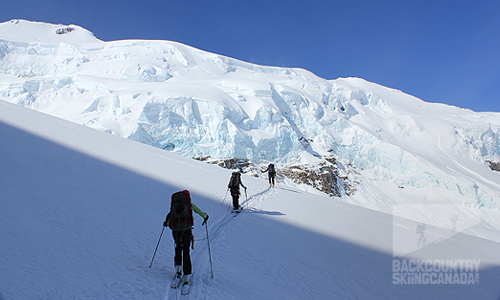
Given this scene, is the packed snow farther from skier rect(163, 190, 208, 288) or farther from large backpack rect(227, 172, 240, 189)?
large backpack rect(227, 172, 240, 189)

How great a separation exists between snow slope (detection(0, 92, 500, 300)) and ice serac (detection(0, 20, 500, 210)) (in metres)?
19.3

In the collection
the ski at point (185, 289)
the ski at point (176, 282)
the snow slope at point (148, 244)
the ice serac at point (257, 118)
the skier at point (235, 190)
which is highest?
the ice serac at point (257, 118)

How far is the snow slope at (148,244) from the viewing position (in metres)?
2.95

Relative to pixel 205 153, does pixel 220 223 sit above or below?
below

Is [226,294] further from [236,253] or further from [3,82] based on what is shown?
[3,82]

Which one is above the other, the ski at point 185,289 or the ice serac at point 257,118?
the ice serac at point 257,118

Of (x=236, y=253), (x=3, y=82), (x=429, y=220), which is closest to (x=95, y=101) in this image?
(x=3, y=82)

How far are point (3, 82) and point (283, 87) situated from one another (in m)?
37.4

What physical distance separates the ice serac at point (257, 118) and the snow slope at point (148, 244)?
19314 mm

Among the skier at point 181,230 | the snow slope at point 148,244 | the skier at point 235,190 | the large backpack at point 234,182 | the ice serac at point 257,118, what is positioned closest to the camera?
the snow slope at point 148,244

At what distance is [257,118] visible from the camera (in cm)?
3322

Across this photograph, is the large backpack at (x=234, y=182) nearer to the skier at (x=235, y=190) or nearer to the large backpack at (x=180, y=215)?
the skier at (x=235, y=190)

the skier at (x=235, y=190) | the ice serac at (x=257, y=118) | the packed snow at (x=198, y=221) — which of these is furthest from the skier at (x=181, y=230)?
the ice serac at (x=257, y=118)

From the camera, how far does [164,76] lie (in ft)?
129
